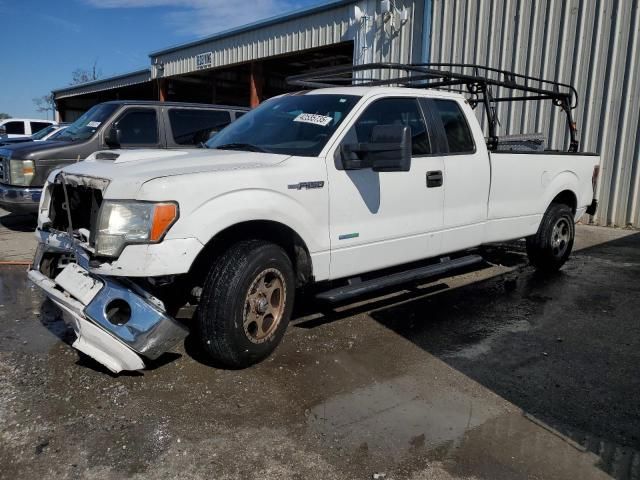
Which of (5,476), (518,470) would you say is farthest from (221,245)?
(518,470)

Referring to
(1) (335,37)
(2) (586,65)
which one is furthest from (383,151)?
(1) (335,37)

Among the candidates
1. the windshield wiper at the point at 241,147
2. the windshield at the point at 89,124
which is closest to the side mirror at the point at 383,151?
the windshield wiper at the point at 241,147

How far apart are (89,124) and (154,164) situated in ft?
16.9

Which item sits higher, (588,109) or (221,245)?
(588,109)

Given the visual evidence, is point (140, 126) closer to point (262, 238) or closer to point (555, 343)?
point (262, 238)

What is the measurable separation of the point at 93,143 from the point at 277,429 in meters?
6.08

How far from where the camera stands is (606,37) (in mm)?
9648

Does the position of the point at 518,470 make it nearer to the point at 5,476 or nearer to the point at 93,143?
the point at 5,476

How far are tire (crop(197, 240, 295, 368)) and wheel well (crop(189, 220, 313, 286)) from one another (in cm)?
10

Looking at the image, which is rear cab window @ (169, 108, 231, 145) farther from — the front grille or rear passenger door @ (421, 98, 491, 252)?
the front grille

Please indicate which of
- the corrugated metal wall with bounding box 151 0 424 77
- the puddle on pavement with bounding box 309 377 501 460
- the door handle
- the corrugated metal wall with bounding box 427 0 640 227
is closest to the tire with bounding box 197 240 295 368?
the puddle on pavement with bounding box 309 377 501 460

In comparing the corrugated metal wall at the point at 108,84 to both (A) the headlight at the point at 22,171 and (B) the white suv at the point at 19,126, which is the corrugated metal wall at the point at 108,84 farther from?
(A) the headlight at the point at 22,171

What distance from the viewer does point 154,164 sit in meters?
3.59

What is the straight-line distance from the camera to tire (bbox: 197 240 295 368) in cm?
340
